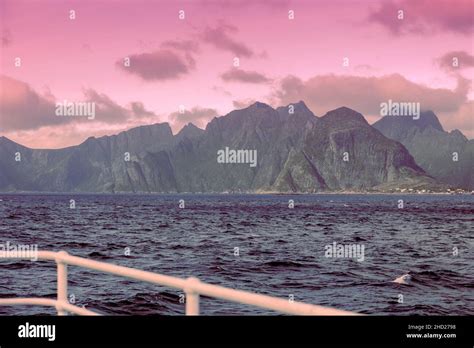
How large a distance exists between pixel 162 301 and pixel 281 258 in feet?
69.0

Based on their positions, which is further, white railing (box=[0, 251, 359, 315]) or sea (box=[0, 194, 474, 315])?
sea (box=[0, 194, 474, 315])

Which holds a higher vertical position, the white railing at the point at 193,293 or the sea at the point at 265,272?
the white railing at the point at 193,293

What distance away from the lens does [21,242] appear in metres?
60.8

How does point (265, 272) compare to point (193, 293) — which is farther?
point (265, 272)

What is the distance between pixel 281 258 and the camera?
145ft

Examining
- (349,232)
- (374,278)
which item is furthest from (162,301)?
(349,232)

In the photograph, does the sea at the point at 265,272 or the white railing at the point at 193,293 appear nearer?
the white railing at the point at 193,293

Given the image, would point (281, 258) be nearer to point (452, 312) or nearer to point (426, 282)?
point (426, 282)

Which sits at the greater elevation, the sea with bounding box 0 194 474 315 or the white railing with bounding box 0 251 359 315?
the white railing with bounding box 0 251 359 315

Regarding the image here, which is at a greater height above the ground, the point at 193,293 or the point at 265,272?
the point at 193,293
